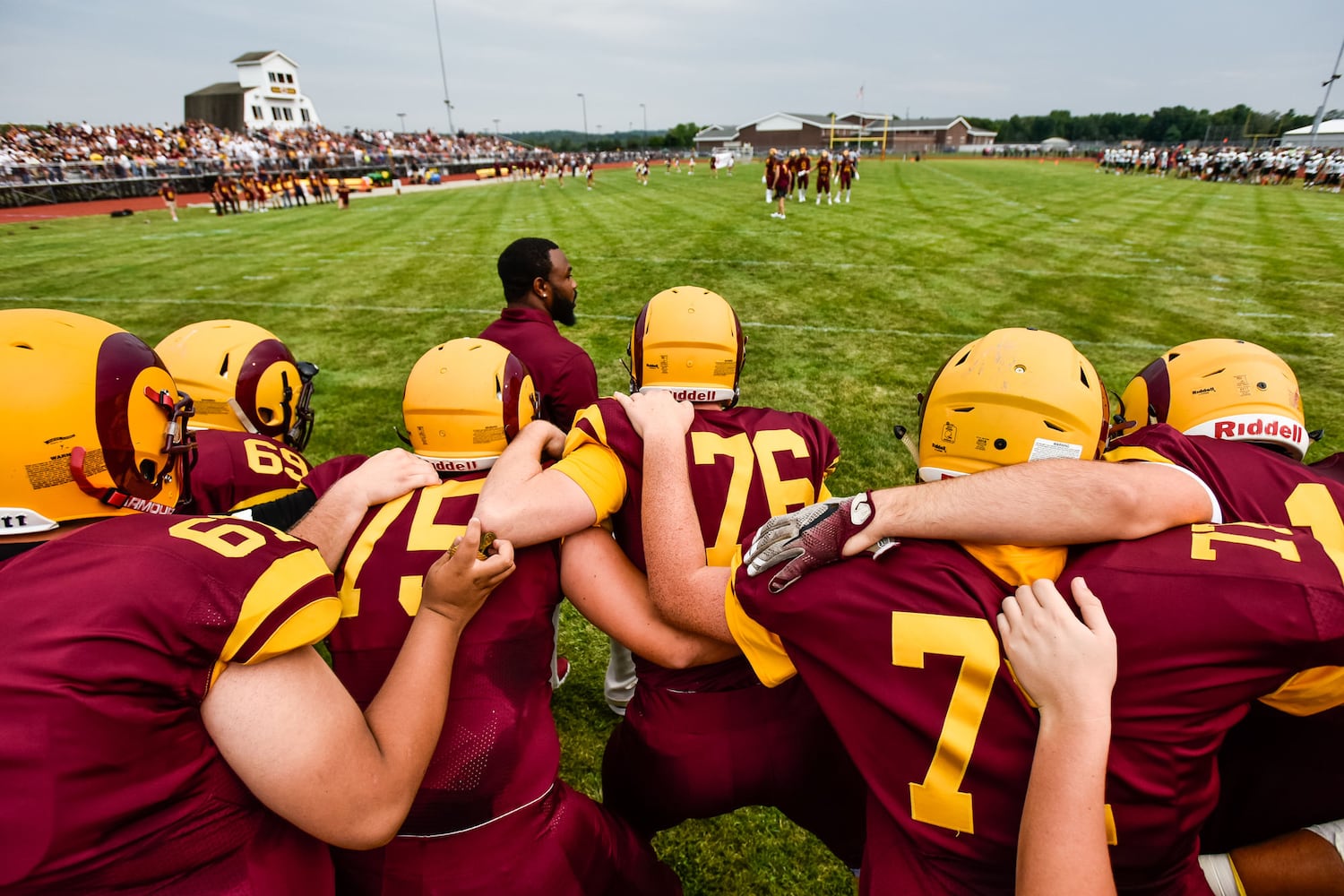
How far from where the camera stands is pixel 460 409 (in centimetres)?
248

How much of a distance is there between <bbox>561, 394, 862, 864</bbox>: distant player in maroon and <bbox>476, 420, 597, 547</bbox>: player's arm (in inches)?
5.0

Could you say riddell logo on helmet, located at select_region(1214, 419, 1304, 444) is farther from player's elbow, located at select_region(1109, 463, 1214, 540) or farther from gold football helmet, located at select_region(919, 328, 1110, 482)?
player's elbow, located at select_region(1109, 463, 1214, 540)

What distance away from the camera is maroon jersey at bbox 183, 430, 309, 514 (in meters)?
2.82

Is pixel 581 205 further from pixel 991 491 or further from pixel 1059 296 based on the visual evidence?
pixel 991 491

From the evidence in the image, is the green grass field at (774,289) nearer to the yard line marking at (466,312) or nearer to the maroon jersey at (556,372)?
the yard line marking at (466,312)

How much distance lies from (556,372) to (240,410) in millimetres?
1782

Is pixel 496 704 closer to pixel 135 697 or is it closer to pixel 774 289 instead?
pixel 135 697

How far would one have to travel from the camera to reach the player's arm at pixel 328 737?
49.9 inches

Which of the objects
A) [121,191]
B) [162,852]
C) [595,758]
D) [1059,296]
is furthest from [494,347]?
[121,191]

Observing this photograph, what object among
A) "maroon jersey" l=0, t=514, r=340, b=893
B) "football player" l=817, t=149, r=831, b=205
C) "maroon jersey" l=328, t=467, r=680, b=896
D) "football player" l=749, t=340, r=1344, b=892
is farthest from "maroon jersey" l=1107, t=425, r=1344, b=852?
"football player" l=817, t=149, r=831, b=205

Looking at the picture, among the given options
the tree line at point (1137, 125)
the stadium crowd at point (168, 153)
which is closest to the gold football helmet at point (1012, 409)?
the stadium crowd at point (168, 153)

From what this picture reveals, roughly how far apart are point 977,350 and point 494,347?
1854mm

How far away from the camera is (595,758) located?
3498mm

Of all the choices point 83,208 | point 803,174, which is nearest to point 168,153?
point 83,208
